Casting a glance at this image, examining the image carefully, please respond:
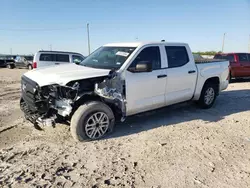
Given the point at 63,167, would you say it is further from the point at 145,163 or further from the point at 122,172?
the point at 145,163

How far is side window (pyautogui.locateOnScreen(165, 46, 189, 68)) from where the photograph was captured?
5.23m

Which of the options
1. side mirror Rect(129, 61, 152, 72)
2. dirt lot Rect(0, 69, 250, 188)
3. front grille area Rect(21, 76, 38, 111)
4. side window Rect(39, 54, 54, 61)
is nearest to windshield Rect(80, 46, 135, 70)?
side mirror Rect(129, 61, 152, 72)

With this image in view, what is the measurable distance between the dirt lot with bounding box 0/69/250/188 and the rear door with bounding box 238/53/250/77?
7311 mm

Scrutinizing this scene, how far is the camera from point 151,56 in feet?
16.1

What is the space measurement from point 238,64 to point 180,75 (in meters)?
8.12

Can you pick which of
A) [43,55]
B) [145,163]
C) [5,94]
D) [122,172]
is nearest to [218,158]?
[145,163]

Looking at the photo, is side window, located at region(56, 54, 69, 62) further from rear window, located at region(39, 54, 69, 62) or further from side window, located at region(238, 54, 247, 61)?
side window, located at region(238, 54, 247, 61)

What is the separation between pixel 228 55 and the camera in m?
12.3

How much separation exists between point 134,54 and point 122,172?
2.40 metres

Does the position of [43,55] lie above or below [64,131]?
above

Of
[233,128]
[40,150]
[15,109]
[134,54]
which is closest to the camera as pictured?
[40,150]

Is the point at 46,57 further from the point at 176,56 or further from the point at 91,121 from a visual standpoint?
the point at 91,121

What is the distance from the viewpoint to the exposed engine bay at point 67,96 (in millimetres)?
3953

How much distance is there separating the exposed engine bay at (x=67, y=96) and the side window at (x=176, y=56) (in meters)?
1.56
